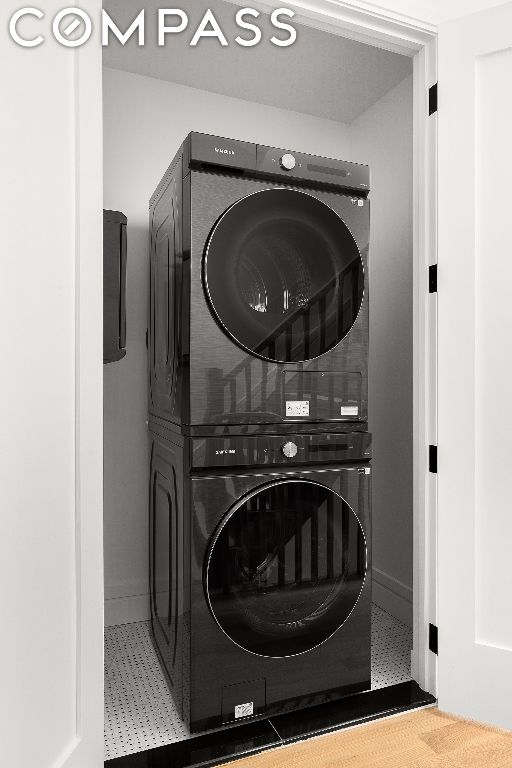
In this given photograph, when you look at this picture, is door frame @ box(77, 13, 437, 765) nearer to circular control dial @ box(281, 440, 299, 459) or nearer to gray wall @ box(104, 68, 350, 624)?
circular control dial @ box(281, 440, 299, 459)

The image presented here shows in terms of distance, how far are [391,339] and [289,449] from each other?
1.16m

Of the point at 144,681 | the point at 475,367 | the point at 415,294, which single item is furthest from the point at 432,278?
the point at 144,681

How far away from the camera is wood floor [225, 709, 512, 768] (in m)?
1.46

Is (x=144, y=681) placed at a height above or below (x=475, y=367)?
below

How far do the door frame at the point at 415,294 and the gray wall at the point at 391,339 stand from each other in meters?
0.57

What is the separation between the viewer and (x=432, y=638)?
1.77m

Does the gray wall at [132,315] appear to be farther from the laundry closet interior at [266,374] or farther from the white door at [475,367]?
the white door at [475,367]

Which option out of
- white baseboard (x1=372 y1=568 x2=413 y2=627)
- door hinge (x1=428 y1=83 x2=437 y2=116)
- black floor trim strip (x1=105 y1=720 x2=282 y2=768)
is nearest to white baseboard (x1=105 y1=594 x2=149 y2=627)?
black floor trim strip (x1=105 y1=720 x2=282 y2=768)

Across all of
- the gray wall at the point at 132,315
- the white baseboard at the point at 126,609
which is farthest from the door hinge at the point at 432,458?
the white baseboard at the point at 126,609

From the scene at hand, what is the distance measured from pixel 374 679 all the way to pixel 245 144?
1.91 metres

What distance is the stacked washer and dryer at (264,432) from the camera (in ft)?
5.07

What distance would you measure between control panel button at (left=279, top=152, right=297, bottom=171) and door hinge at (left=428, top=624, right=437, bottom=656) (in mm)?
1620

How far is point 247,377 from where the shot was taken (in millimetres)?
1596

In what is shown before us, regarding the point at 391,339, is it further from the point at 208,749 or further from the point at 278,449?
the point at 208,749
